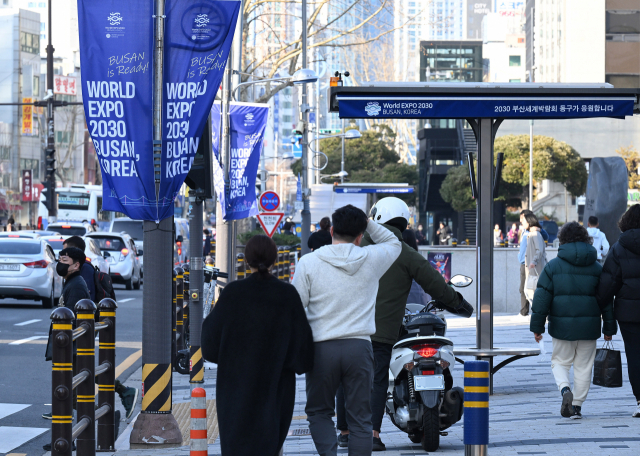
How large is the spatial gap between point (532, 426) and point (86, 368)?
3735mm

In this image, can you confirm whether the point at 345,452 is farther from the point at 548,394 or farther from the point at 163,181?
the point at 548,394

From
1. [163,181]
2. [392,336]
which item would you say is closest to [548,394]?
[392,336]

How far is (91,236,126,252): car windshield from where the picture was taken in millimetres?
29625

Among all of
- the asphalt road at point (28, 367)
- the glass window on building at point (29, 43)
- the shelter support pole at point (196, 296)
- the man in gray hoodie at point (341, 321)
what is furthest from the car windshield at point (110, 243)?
the glass window on building at point (29, 43)

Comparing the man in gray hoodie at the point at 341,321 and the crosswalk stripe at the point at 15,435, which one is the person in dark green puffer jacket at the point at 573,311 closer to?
the man in gray hoodie at the point at 341,321

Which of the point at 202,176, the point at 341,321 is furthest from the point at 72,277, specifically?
the point at 341,321

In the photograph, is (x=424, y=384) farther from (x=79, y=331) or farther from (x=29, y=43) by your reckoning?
(x=29, y=43)

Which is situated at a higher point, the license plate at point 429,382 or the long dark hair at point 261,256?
the long dark hair at point 261,256

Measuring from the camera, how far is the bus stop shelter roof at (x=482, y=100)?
9.46 metres

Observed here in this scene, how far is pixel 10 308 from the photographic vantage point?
2125cm

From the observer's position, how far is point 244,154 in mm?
16859

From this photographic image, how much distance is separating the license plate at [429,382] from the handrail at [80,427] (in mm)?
2326

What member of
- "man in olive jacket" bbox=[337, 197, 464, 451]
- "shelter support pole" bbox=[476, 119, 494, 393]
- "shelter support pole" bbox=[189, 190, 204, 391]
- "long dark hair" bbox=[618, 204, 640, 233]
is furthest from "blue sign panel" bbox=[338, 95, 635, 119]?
"shelter support pole" bbox=[189, 190, 204, 391]

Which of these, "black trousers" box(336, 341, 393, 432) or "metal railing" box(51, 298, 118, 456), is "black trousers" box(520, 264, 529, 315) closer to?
"black trousers" box(336, 341, 393, 432)
